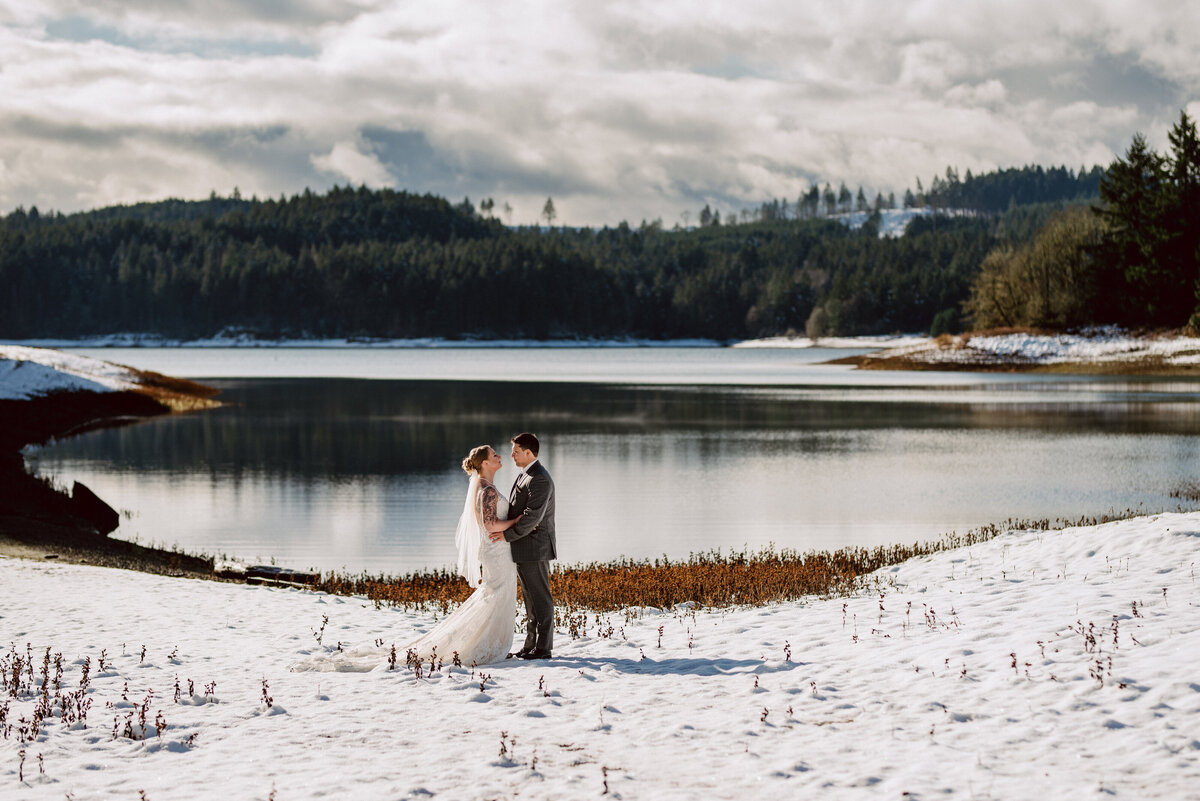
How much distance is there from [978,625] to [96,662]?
9.85 m

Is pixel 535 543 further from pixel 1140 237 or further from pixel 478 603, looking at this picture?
pixel 1140 237

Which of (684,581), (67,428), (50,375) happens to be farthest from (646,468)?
(50,375)

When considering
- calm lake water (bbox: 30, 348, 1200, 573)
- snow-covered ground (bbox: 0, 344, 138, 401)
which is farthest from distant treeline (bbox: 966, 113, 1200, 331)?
snow-covered ground (bbox: 0, 344, 138, 401)

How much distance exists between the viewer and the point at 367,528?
2438 cm

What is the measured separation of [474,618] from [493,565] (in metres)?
0.65

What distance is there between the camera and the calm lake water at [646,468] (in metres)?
24.0

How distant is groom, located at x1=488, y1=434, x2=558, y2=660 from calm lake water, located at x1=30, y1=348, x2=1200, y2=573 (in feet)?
29.0

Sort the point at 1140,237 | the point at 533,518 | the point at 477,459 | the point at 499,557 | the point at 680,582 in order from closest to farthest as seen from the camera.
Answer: the point at 477,459 → the point at 533,518 → the point at 499,557 → the point at 680,582 → the point at 1140,237

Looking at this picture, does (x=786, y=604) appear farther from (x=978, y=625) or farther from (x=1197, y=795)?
(x=1197, y=795)

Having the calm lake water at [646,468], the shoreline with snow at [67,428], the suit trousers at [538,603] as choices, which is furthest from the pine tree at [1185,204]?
the suit trousers at [538,603]

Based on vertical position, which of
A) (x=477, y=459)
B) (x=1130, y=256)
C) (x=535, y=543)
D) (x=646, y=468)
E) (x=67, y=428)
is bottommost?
(x=646, y=468)

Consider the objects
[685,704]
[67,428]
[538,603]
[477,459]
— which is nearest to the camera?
[685,704]

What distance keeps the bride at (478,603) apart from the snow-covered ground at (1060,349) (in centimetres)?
8561

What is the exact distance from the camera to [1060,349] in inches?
3711
